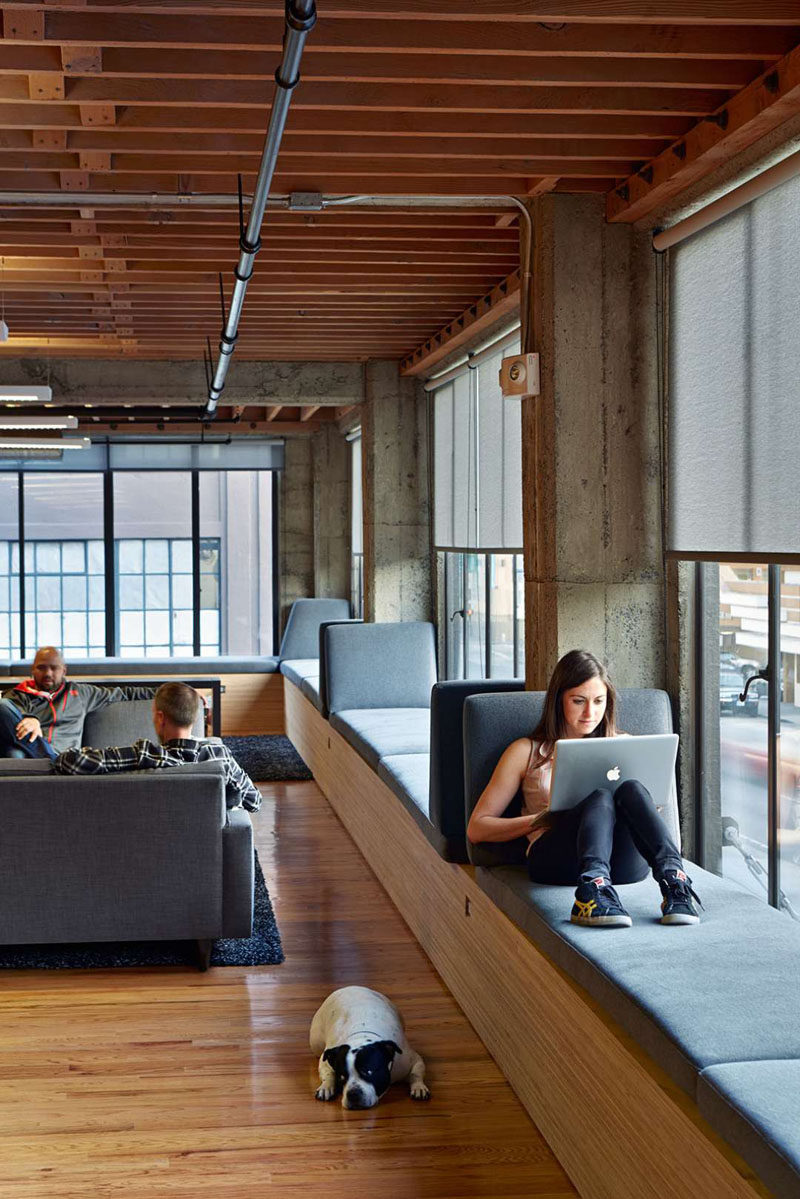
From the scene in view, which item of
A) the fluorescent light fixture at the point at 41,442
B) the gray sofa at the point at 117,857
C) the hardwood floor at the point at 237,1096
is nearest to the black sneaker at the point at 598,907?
the hardwood floor at the point at 237,1096

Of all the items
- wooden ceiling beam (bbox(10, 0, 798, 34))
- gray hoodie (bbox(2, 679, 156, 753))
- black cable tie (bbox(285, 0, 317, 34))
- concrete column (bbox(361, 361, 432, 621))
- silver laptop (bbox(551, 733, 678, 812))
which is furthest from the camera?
concrete column (bbox(361, 361, 432, 621))

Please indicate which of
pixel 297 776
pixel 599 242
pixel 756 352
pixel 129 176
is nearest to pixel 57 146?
pixel 129 176

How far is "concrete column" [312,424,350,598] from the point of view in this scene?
14227 millimetres

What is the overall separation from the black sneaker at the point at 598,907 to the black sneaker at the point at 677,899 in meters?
0.11

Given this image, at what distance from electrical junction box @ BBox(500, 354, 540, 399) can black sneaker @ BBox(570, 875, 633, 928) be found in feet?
7.44

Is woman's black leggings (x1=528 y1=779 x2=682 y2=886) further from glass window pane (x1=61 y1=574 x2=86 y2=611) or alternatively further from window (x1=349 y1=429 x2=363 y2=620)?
glass window pane (x1=61 y1=574 x2=86 y2=611)

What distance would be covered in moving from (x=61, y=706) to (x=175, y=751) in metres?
2.35

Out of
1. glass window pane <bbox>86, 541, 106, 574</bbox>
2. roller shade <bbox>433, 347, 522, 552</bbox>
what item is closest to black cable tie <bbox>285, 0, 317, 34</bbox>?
roller shade <bbox>433, 347, 522, 552</bbox>

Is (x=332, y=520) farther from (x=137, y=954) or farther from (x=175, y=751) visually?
(x=137, y=954)

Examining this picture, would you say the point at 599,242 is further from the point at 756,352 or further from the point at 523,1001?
the point at 523,1001

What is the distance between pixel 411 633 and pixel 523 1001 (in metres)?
5.41

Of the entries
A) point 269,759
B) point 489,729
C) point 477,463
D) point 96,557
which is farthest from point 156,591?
point 489,729

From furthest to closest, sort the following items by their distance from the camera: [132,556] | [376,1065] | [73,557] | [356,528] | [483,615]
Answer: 1. [73,557]
2. [132,556]
3. [356,528]
4. [483,615]
5. [376,1065]

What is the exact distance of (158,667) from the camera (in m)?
13.1
